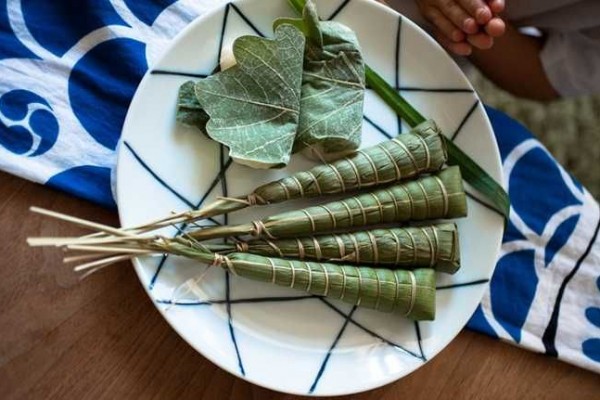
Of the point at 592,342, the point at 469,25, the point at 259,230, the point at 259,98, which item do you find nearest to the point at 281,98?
the point at 259,98

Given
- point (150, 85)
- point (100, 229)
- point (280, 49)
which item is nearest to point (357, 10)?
point (280, 49)

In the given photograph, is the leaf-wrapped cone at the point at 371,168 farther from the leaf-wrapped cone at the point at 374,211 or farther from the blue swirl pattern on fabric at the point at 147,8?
the blue swirl pattern on fabric at the point at 147,8

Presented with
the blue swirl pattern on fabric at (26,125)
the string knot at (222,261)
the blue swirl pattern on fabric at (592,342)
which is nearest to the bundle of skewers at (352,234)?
the string knot at (222,261)

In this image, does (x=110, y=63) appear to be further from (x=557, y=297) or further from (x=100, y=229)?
(x=557, y=297)

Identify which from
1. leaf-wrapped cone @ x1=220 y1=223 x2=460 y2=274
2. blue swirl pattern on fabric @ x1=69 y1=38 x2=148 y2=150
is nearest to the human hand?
leaf-wrapped cone @ x1=220 y1=223 x2=460 y2=274

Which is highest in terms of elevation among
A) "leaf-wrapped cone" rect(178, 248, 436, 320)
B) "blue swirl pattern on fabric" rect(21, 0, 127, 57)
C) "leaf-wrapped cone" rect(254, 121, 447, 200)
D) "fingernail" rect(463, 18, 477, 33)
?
"fingernail" rect(463, 18, 477, 33)

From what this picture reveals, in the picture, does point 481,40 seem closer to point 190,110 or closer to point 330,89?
point 330,89

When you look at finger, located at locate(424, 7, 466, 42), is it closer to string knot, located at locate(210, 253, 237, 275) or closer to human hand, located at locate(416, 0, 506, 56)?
human hand, located at locate(416, 0, 506, 56)
